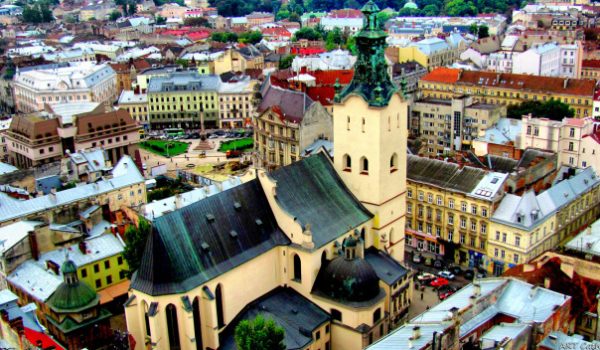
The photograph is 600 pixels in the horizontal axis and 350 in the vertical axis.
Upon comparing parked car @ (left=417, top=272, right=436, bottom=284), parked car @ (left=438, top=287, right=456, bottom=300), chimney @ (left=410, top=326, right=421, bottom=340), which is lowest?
parked car @ (left=438, top=287, right=456, bottom=300)

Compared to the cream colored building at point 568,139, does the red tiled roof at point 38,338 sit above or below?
below

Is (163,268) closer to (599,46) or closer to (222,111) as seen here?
(222,111)

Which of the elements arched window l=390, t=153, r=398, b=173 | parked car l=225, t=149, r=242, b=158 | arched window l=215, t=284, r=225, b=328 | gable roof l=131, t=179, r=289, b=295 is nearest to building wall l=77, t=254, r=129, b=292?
gable roof l=131, t=179, r=289, b=295

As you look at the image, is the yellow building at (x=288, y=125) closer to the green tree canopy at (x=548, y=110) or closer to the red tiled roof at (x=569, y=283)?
the green tree canopy at (x=548, y=110)

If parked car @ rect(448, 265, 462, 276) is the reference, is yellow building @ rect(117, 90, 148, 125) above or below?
above

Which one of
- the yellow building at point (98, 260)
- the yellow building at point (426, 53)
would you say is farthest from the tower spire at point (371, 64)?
the yellow building at point (426, 53)

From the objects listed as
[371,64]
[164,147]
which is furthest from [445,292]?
[164,147]

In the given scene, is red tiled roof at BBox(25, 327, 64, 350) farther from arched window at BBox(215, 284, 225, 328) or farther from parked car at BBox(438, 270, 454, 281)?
parked car at BBox(438, 270, 454, 281)
